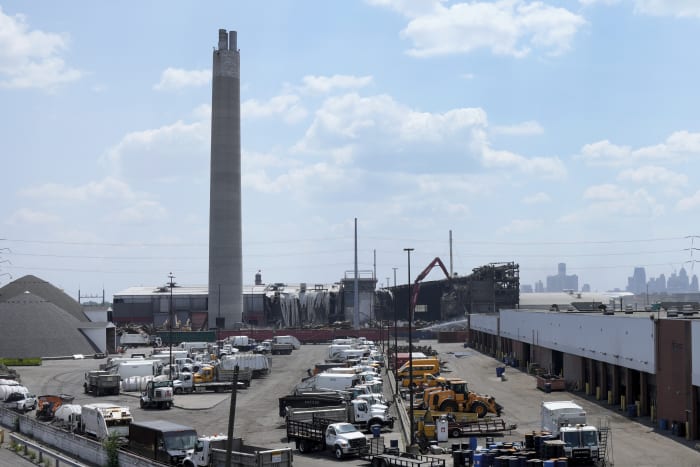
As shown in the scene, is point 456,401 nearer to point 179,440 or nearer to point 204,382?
point 179,440

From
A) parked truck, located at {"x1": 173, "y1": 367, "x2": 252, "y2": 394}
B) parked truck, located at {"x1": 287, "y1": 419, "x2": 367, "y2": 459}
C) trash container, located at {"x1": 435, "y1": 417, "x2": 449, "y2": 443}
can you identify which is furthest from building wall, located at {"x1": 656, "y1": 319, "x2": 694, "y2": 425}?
parked truck, located at {"x1": 173, "y1": 367, "x2": 252, "y2": 394}

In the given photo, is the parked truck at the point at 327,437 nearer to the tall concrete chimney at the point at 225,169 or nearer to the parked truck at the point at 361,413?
the parked truck at the point at 361,413

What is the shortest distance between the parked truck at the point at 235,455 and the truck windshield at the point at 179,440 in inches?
39.3

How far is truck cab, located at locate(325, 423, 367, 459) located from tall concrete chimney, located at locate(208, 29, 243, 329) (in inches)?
3757

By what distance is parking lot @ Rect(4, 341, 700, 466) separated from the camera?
3806 centimetres

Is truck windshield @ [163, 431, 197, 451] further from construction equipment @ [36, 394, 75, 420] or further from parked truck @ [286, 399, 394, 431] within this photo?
construction equipment @ [36, 394, 75, 420]

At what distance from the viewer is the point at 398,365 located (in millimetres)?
78750

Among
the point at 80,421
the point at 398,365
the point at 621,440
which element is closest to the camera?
the point at 621,440

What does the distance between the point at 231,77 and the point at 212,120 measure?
731cm

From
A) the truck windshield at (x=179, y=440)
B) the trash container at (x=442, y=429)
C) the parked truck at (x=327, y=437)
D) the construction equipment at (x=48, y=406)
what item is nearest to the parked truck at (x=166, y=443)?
the truck windshield at (x=179, y=440)

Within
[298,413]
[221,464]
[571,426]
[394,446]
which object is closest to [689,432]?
[571,426]

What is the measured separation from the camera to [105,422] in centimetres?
4034

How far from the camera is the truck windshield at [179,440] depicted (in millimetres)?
33906

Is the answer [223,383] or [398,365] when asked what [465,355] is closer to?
[398,365]
